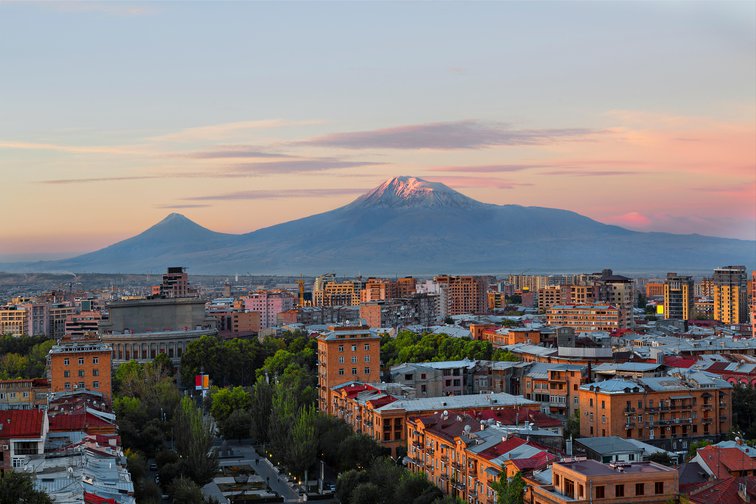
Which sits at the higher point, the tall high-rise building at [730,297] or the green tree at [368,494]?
the tall high-rise building at [730,297]

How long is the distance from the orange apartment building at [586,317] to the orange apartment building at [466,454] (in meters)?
60.9

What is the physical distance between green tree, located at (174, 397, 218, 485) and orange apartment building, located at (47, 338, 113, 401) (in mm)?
10737

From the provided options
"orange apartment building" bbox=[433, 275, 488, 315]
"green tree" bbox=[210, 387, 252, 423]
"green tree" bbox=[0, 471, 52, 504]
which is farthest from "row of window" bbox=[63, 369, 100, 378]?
"orange apartment building" bbox=[433, 275, 488, 315]

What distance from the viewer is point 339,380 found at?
188ft

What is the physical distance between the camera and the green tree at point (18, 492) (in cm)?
2411

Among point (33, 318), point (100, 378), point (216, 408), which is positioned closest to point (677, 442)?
point (216, 408)

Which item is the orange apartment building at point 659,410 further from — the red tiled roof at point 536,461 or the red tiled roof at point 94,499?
the red tiled roof at point 94,499

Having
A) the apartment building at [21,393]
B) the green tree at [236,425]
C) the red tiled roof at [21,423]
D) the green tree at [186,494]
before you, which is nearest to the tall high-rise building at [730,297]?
the green tree at [236,425]

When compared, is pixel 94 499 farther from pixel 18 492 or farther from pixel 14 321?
pixel 14 321

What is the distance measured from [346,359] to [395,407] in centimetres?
1251

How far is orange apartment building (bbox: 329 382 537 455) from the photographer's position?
45.0m

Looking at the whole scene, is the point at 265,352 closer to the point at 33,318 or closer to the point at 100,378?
the point at 100,378

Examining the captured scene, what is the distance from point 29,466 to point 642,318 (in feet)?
337

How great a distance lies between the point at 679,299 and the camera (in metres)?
137
